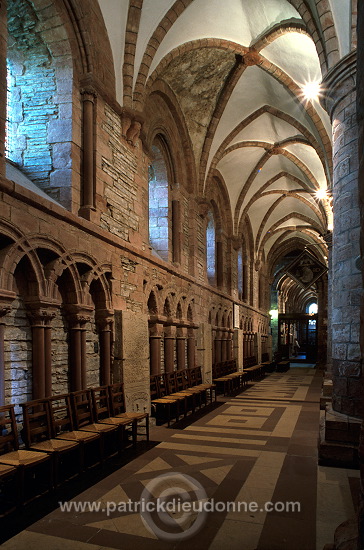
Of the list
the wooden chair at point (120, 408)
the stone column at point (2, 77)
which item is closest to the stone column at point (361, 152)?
the stone column at point (2, 77)

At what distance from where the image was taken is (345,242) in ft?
19.4

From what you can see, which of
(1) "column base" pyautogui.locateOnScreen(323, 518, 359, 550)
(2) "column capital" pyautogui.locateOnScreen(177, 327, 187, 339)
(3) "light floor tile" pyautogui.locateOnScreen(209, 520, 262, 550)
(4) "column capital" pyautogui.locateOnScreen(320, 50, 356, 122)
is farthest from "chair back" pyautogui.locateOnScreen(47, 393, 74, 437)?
(2) "column capital" pyautogui.locateOnScreen(177, 327, 187, 339)

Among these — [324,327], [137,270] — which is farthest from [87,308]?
[324,327]

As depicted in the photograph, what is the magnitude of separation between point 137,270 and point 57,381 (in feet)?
10.2

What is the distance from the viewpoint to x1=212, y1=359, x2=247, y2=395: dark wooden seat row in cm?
1276

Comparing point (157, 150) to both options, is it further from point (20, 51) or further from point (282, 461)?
point (282, 461)

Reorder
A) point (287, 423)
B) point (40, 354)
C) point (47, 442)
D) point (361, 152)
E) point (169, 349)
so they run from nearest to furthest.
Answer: point (361, 152) < point (47, 442) < point (40, 354) < point (287, 423) < point (169, 349)

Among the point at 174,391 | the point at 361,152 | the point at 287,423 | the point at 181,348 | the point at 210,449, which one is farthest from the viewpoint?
the point at 181,348

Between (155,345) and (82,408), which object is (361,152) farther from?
(155,345)

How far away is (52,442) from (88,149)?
440cm

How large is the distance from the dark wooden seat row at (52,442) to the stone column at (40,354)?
0.59 ft

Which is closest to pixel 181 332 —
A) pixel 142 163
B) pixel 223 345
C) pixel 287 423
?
pixel 287 423

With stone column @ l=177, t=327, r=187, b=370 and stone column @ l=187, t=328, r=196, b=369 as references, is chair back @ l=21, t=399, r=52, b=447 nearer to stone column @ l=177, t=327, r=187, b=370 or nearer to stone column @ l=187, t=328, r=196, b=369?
stone column @ l=177, t=327, r=187, b=370

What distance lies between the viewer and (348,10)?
22.0 feet
